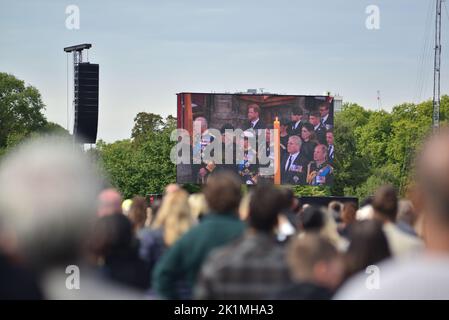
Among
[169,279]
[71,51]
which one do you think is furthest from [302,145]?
[169,279]

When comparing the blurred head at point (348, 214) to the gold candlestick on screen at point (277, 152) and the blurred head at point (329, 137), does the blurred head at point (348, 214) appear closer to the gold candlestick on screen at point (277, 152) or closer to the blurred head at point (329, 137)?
the gold candlestick on screen at point (277, 152)

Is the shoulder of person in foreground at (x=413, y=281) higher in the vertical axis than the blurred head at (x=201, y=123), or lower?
lower

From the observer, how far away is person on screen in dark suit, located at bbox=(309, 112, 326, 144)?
55.9m

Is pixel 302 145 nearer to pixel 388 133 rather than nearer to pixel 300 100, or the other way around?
pixel 300 100

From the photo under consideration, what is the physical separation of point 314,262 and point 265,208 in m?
1.47

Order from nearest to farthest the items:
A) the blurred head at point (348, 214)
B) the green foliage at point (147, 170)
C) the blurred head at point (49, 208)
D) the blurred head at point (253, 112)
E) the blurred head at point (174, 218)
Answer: the blurred head at point (49, 208)
the blurred head at point (174, 218)
the blurred head at point (348, 214)
the blurred head at point (253, 112)
the green foliage at point (147, 170)

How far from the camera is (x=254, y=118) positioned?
56.0 metres

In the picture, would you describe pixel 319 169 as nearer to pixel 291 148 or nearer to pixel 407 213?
pixel 291 148

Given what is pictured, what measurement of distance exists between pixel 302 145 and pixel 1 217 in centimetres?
5175

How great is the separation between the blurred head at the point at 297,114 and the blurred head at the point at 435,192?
52.1 metres

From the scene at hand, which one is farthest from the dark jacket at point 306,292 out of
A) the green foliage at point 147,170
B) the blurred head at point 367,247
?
the green foliage at point 147,170

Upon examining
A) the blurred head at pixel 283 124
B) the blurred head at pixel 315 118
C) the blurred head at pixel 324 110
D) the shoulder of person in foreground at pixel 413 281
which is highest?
the blurred head at pixel 324 110

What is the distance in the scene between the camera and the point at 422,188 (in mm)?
3719

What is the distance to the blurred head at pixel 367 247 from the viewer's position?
6.88 meters
